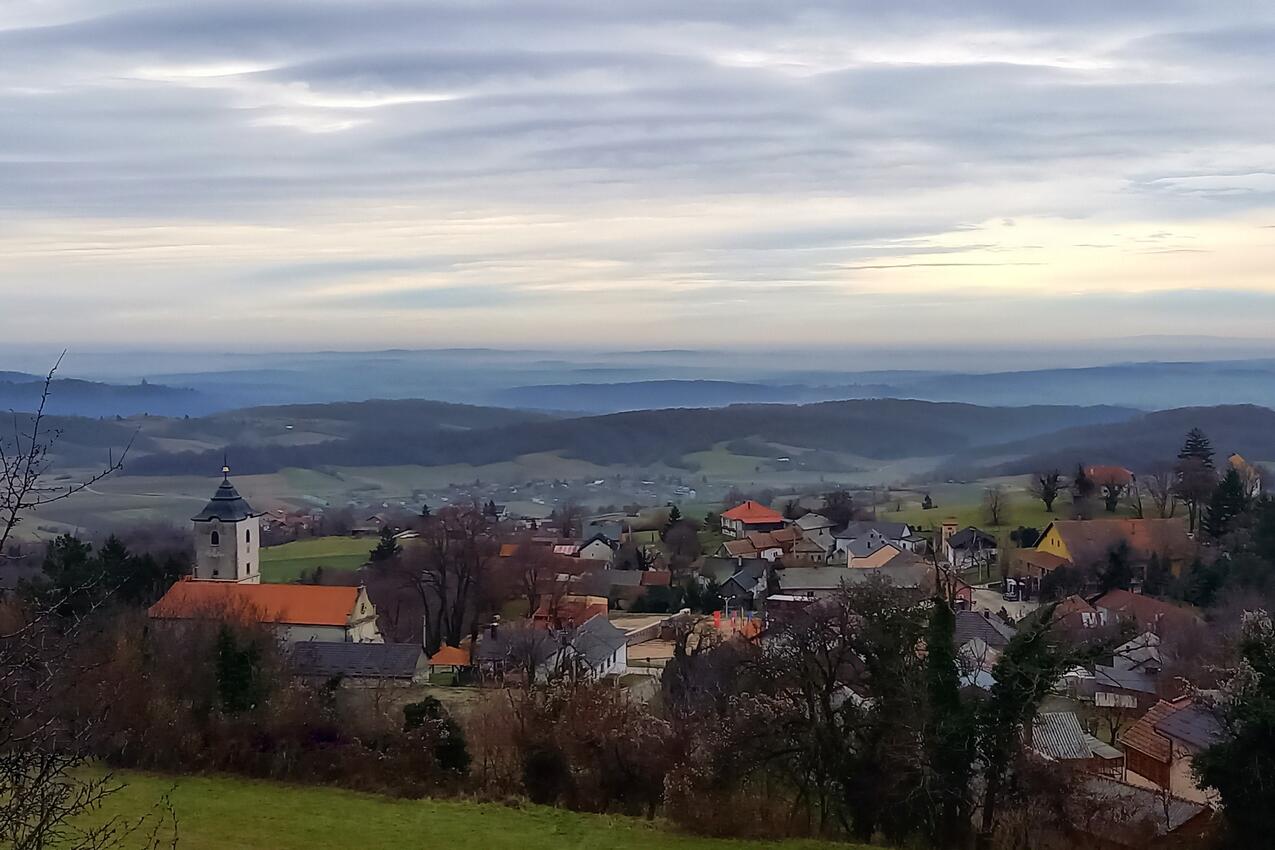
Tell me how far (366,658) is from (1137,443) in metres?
69.4

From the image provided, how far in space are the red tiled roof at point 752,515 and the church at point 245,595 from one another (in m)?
31.6

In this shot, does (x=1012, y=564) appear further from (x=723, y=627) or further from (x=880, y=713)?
(x=880, y=713)

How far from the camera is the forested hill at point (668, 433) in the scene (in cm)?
10619

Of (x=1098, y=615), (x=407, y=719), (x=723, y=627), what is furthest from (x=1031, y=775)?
(x=1098, y=615)

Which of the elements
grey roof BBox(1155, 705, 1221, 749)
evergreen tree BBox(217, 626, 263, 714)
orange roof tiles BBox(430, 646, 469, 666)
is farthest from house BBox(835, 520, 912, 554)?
evergreen tree BBox(217, 626, 263, 714)

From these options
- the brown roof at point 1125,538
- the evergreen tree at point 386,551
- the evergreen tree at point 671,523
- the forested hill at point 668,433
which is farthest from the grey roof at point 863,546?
the forested hill at point 668,433

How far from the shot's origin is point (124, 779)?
18.1 metres

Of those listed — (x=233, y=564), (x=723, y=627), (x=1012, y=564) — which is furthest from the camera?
(x=1012, y=564)

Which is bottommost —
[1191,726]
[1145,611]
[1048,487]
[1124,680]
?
[1124,680]

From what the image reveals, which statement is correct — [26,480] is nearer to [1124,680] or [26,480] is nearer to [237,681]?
[237,681]

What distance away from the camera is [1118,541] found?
47000mm

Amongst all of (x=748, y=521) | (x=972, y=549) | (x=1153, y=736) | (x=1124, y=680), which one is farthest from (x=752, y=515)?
(x=1153, y=736)

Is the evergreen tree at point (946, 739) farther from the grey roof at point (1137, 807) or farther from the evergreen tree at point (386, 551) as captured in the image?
the evergreen tree at point (386, 551)

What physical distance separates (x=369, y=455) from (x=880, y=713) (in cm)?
9259
